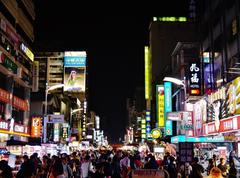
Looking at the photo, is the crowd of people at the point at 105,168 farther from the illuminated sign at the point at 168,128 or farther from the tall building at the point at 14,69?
the illuminated sign at the point at 168,128

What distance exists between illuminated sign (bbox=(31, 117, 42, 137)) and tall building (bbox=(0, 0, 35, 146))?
28.6 inches

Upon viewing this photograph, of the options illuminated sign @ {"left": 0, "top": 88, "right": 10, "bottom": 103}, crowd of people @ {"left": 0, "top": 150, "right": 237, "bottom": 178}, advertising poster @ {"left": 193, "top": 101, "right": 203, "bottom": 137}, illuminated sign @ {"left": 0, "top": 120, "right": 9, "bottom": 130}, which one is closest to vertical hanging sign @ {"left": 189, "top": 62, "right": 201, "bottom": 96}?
advertising poster @ {"left": 193, "top": 101, "right": 203, "bottom": 137}

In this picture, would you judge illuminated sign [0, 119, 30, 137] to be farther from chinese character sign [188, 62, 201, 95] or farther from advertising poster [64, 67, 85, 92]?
advertising poster [64, 67, 85, 92]

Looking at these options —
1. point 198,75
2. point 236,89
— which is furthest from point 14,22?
point 236,89

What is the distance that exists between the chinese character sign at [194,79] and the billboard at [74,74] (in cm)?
4308

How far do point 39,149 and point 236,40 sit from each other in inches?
711

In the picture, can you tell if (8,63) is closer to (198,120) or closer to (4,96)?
(4,96)

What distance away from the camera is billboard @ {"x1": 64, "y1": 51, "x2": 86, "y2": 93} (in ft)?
255

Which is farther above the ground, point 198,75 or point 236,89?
point 198,75

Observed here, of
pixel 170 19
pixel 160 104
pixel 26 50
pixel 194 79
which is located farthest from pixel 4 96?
pixel 170 19

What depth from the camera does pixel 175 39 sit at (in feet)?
411

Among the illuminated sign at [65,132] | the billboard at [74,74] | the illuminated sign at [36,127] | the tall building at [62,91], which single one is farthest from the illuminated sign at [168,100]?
the billboard at [74,74]

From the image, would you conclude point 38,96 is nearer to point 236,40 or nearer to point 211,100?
point 236,40

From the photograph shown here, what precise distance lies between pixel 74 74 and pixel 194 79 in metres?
48.6
